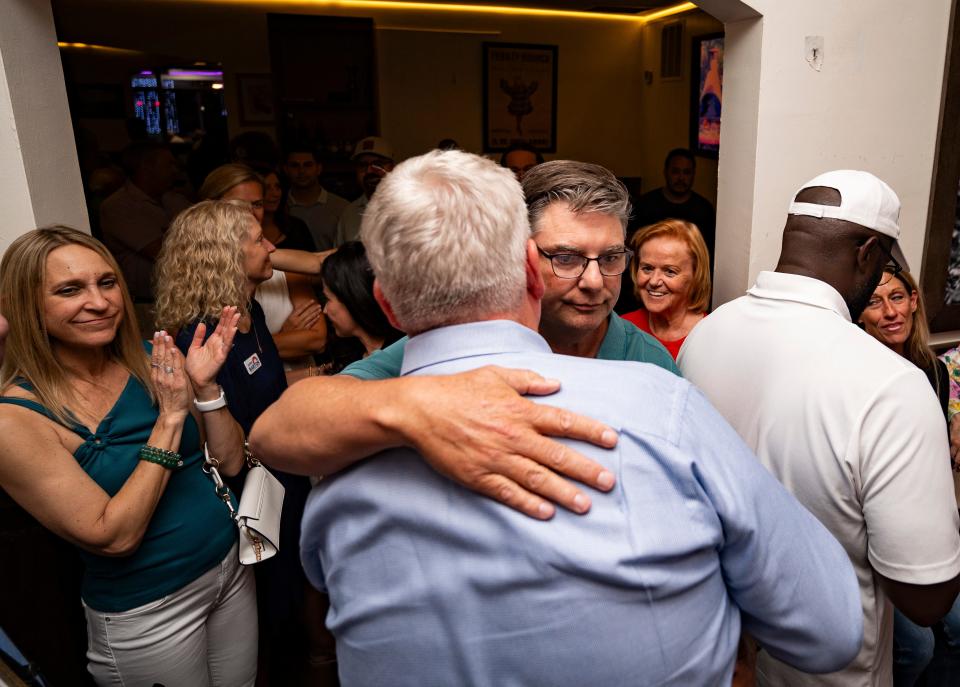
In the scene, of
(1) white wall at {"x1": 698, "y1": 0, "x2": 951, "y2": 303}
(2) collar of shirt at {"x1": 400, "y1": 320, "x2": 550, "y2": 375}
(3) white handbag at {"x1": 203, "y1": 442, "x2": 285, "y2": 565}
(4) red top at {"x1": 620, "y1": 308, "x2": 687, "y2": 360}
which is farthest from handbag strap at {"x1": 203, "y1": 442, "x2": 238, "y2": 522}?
(1) white wall at {"x1": 698, "y1": 0, "x2": 951, "y2": 303}

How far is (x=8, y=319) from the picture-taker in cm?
172

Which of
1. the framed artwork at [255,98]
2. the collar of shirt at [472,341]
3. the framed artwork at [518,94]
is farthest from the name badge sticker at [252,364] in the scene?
the framed artwork at [518,94]

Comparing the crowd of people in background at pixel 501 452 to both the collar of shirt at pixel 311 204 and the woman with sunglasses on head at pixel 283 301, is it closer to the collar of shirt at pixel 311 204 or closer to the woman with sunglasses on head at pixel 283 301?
the woman with sunglasses on head at pixel 283 301

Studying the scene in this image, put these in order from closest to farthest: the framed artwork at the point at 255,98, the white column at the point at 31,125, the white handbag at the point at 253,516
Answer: the white handbag at the point at 253,516 → the white column at the point at 31,125 → the framed artwork at the point at 255,98

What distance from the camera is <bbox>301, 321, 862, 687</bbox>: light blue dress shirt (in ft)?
2.62

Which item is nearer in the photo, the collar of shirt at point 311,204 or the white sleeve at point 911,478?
the white sleeve at point 911,478

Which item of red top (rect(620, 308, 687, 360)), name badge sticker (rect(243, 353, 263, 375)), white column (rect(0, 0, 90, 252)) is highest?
white column (rect(0, 0, 90, 252))

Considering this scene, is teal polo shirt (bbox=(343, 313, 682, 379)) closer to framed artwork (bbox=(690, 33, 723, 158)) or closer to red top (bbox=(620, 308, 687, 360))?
red top (bbox=(620, 308, 687, 360))

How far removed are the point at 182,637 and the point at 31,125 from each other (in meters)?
1.58

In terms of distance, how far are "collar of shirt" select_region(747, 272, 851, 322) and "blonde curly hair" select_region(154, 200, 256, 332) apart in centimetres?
170

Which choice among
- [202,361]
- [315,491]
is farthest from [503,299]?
[202,361]

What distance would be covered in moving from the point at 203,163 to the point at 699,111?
4.58 m

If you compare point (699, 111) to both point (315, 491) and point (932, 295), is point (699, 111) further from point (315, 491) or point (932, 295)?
point (315, 491)

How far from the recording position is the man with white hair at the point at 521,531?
2.63 ft
